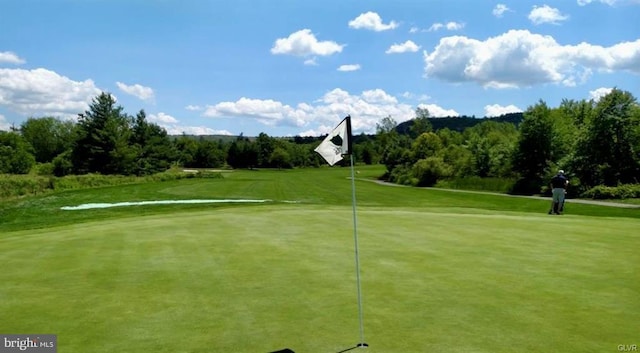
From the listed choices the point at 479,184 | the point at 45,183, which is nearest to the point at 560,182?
the point at 479,184

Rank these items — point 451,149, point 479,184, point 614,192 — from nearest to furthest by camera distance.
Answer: point 614,192 < point 479,184 < point 451,149

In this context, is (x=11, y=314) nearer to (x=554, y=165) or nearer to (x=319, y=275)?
(x=319, y=275)

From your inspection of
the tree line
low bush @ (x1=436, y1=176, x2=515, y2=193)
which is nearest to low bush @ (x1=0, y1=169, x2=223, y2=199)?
the tree line

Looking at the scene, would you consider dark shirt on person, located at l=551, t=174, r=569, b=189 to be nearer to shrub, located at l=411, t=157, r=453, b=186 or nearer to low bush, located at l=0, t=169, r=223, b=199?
low bush, located at l=0, t=169, r=223, b=199

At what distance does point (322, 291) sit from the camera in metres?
7.42

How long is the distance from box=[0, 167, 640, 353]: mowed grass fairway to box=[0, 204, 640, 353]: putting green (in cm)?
3

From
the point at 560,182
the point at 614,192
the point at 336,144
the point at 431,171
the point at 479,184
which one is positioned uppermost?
the point at 336,144

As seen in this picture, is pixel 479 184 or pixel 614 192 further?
pixel 479 184

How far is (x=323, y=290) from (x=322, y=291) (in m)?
0.05

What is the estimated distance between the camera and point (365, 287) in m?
7.71

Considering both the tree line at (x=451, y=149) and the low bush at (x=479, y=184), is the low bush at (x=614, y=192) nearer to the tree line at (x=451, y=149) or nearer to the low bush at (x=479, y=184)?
the tree line at (x=451, y=149)

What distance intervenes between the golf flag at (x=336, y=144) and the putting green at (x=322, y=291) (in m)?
2.06

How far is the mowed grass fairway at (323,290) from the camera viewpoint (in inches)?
219

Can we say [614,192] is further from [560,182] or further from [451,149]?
[451,149]
